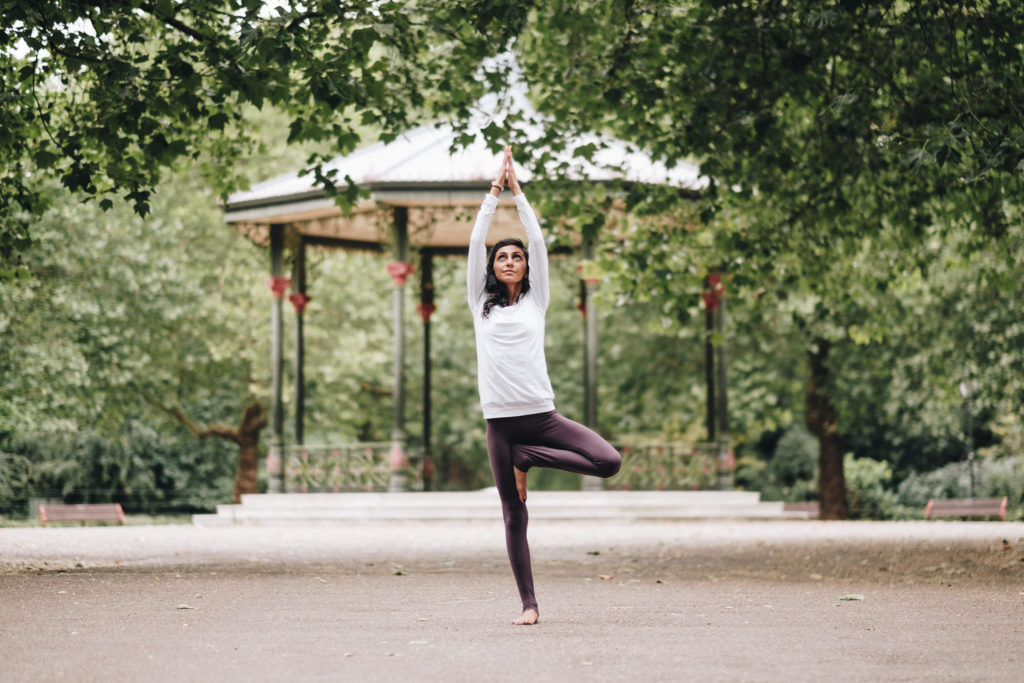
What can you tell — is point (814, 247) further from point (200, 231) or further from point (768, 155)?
point (200, 231)

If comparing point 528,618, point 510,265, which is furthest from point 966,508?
point 510,265

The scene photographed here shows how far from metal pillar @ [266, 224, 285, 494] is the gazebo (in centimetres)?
2

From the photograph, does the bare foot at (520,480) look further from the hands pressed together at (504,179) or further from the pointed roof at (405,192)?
the pointed roof at (405,192)

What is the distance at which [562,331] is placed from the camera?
33.3 meters

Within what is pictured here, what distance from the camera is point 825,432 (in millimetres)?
27047

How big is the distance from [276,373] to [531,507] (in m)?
5.43

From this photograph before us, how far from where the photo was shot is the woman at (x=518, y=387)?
6.45 meters

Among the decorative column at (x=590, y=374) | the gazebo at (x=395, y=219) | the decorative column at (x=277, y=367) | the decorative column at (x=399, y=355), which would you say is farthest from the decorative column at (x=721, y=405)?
the decorative column at (x=277, y=367)

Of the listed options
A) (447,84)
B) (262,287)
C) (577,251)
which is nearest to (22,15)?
(447,84)

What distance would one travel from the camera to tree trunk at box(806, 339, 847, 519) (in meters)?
26.2

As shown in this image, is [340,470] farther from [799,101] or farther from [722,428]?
[799,101]

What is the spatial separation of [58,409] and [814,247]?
56.1ft

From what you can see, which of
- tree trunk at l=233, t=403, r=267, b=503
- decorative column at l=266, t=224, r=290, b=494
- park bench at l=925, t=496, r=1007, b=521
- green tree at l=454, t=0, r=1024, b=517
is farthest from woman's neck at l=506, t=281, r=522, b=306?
tree trunk at l=233, t=403, r=267, b=503

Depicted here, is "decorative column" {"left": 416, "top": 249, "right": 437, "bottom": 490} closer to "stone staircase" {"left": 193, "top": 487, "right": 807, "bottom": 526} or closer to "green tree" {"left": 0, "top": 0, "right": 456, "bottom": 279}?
"stone staircase" {"left": 193, "top": 487, "right": 807, "bottom": 526}
